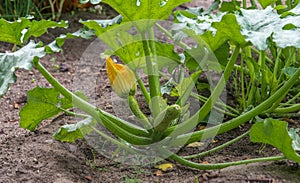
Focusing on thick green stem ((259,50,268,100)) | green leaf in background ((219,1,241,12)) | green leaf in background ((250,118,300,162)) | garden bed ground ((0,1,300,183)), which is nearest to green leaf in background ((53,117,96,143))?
garden bed ground ((0,1,300,183))

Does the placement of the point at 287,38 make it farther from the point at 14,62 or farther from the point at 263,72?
the point at 14,62

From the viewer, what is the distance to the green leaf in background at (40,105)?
1782 mm

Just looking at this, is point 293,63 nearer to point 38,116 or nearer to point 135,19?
point 135,19

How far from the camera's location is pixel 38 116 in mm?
1828

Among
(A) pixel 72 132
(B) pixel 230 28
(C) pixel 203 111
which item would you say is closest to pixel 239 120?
(C) pixel 203 111

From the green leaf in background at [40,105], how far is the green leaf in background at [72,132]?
74 millimetres

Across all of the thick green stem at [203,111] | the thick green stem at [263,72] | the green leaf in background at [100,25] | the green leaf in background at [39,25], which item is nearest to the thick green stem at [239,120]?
the thick green stem at [203,111]

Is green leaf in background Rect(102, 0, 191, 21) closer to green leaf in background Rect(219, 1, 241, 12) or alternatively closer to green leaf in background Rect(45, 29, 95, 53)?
green leaf in background Rect(45, 29, 95, 53)

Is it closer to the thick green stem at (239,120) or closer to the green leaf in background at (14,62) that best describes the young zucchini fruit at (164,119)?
the thick green stem at (239,120)

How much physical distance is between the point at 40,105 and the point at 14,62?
368 millimetres

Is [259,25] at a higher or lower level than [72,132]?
higher

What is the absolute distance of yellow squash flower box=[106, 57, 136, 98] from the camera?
171cm

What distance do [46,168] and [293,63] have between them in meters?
1.12

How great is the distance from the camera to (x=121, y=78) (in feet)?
5.61
